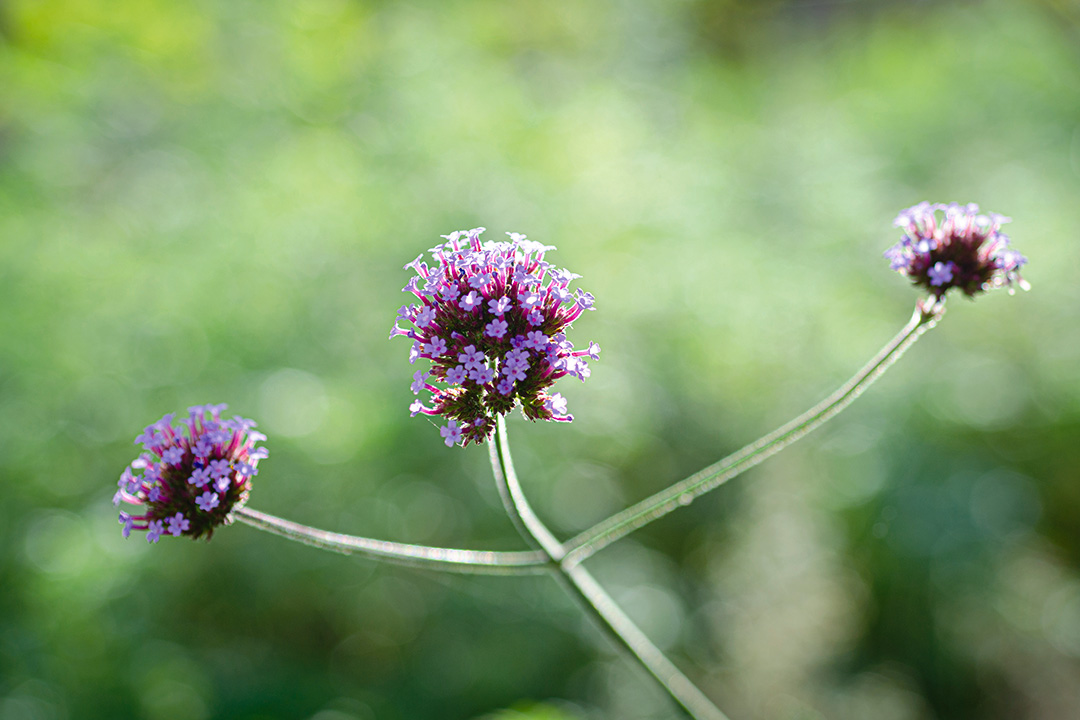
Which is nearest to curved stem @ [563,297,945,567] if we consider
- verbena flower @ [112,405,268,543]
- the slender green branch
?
the slender green branch

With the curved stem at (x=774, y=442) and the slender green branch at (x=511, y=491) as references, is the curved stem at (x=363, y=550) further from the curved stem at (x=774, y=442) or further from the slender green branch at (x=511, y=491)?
the curved stem at (x=774, y=442)

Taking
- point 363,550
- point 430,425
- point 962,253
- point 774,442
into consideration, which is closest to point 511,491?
point 363,550

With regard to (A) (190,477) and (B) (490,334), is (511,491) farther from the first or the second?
(A) (190,477)

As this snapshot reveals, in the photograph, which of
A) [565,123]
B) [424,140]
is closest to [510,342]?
[424,140]

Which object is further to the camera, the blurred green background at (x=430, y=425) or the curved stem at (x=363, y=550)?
the blurred green background at (x=430, y=425)

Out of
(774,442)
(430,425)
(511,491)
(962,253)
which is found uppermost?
(430,425)

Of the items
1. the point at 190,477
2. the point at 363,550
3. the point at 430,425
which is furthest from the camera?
the point at 430,425

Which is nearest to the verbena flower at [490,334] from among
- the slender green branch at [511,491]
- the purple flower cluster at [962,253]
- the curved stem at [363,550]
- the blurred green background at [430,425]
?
the slender green branch at [511,491]
